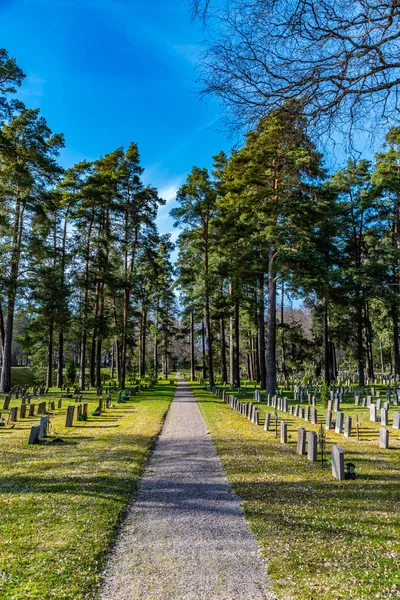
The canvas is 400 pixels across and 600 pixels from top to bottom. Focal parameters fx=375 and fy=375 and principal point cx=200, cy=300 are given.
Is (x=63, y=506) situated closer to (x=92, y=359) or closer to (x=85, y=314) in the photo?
(x=85, y=314)

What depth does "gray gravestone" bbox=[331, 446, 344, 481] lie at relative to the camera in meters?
7.48

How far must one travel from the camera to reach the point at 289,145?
246 inches

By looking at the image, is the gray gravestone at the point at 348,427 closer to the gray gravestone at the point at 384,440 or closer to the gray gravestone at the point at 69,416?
the gray gravestone at the point at 384,440

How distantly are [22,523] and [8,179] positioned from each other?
916 inches

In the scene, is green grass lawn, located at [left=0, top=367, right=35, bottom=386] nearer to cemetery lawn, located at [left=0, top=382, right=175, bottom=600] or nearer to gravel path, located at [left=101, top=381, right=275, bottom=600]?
cemetery lawn, located at [left=0, top=382, right=175, bottom=600]

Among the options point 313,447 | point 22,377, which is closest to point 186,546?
point 313,447

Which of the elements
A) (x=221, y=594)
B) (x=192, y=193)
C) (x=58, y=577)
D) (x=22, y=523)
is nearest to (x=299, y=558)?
(x=221, y=594)

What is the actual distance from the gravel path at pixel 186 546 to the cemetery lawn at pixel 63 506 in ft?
0.95

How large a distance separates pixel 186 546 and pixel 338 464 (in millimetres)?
4136

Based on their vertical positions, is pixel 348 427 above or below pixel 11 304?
below

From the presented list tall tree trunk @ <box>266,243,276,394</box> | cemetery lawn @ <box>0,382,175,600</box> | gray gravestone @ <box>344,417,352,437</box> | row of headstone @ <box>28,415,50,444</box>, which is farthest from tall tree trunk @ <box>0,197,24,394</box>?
gray gravestone @ <box>344,417,352,437</box>

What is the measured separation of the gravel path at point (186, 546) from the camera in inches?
147

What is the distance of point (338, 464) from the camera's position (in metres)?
7.54

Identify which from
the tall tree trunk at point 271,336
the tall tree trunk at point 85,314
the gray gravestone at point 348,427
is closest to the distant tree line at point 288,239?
the tall tree trunk at point 271,336
